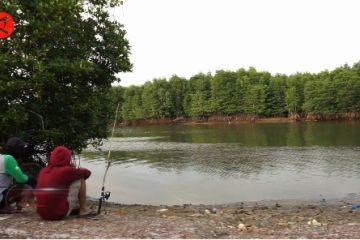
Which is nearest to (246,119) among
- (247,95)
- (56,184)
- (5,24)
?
(247,95)

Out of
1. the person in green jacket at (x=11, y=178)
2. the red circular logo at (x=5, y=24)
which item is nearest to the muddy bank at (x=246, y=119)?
the red circular logo at (x=5, y=24)

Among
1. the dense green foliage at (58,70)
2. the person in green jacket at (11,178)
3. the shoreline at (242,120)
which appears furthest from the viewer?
the shoreline at (242,120)

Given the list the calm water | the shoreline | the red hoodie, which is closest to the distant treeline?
the shoreline

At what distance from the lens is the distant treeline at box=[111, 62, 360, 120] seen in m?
113

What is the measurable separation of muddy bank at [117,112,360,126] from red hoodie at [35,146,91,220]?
110 m

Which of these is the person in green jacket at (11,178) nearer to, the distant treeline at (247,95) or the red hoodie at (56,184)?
the red hoodie at (56,184)

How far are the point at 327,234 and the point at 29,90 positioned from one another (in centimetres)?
1064

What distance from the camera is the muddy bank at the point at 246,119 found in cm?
11306

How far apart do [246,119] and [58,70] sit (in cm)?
11869

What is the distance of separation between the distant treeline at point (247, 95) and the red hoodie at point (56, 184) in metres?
104

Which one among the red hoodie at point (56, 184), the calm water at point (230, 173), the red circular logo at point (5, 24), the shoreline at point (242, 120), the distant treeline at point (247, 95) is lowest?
the calm water at point (230, 173)

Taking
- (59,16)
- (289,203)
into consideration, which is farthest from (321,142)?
(59,16)

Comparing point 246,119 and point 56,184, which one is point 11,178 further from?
point 246,119

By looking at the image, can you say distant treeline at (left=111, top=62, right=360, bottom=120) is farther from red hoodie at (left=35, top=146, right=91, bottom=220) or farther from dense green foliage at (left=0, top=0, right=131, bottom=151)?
red hoodie at (left=35, top=146, right=91, bottom=220)
